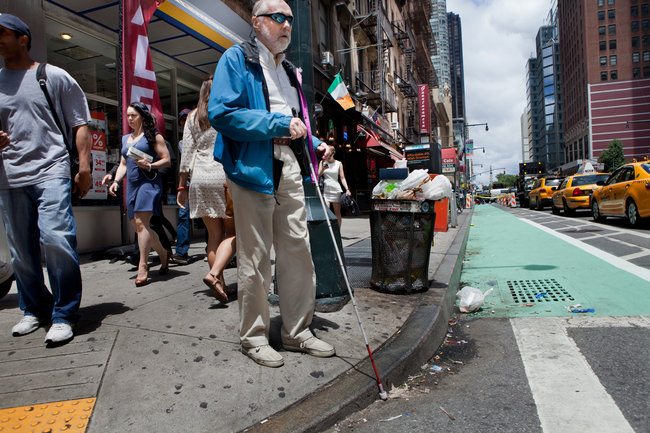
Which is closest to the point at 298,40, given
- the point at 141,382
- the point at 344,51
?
the point at 141,382

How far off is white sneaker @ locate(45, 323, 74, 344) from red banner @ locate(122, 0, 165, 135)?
4.25 m

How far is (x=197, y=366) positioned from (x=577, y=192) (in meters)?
18.7

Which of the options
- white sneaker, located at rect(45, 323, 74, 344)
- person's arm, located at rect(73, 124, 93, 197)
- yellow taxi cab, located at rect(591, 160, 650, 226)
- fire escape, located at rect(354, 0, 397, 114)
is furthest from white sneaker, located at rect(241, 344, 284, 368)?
fire escape, located at rect(354, 0, 397, 114)

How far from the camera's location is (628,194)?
11.7 m

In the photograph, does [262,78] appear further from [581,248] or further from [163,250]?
[581,248]

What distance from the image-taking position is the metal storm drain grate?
4758 mm

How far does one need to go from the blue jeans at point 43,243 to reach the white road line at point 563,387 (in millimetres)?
2972

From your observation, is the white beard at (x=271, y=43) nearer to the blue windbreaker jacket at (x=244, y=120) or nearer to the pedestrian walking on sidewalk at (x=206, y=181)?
the blue windbreaker jacket at (x=244, y=120)

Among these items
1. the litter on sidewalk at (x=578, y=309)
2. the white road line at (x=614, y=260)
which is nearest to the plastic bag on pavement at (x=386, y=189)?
the litter on sidewalk at (x=578, y=309)

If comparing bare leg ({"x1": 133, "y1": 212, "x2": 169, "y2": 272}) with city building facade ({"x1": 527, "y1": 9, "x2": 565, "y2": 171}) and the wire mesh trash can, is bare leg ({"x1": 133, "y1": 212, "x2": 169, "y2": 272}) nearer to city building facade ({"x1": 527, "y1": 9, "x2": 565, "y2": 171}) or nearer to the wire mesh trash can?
the wire mesh trash can

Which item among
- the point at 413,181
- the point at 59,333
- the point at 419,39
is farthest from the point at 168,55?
the point at 419,39

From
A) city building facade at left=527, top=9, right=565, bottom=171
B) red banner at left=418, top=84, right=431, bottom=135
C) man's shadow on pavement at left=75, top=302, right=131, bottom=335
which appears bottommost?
man's shadow on pavement at left=75, top=302, right=131, bottom=335

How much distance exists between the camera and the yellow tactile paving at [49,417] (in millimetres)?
2002

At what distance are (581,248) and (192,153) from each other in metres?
7.38
